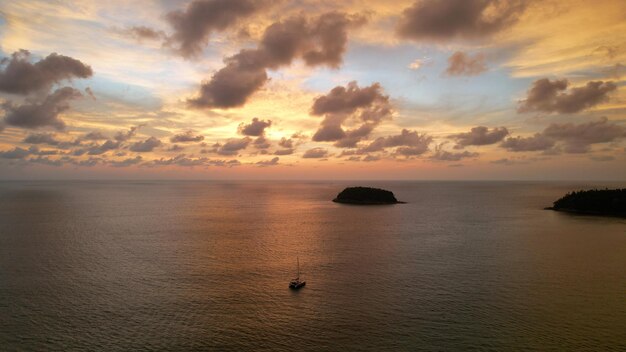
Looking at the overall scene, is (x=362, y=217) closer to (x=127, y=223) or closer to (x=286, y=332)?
(x=127, y=223)

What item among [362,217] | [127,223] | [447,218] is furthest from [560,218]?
[127,223]

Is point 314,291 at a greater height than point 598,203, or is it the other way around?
point 598,203

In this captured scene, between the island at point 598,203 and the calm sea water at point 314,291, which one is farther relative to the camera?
the island at point 598,203

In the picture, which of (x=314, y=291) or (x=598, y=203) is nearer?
(x=314, y=291)

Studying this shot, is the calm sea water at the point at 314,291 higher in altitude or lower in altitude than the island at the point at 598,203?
lower
